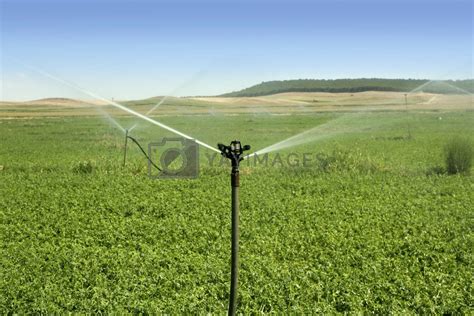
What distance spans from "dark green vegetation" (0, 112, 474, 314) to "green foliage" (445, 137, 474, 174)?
135cm

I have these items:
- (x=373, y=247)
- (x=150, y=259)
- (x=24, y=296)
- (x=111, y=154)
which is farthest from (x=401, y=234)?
(x=111, y=154)

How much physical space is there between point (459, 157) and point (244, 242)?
9452mm

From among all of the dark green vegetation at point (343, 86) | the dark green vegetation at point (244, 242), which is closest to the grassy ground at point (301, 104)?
the dark green vegetation at point (343, 86)

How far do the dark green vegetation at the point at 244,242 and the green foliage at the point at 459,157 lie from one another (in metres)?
1.35

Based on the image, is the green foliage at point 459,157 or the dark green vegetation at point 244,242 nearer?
the dark green vegetation at point 244,242

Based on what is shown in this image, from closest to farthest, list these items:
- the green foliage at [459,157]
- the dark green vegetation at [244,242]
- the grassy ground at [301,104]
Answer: the dark green vegetation at [244,242] → the green foliage at [459,157] → the grassy ground at [301,104]

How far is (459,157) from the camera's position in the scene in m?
14.9

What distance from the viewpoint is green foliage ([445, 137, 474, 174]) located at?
1484 centimetres

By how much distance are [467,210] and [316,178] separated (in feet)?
14.4

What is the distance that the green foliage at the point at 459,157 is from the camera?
14.8 metres

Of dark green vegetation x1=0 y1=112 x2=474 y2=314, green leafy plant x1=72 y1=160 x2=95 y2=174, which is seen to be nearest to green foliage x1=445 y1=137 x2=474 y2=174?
dark green vegetation x1=0 y1=112 x2=474 y2=314

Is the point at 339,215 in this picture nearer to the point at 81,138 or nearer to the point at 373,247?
the point at 373,247

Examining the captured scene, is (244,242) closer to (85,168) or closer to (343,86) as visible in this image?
(85,168)

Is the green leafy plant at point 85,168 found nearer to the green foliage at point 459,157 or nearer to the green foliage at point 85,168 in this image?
the green foliage at point 85,168
